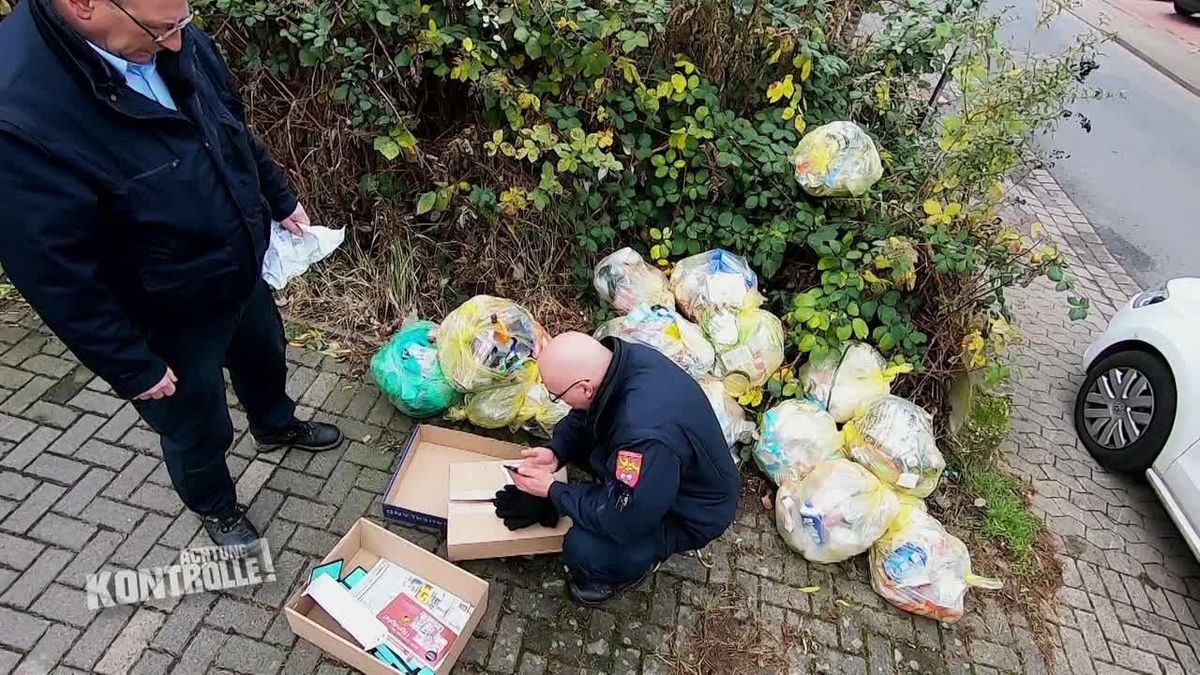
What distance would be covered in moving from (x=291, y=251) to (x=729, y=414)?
2006 mm

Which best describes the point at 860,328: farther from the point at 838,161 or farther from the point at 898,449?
the point at 838,161

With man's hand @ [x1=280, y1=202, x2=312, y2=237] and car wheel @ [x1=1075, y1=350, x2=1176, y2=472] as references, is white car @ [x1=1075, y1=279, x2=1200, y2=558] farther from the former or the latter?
man's hand @ [x1=280, y1=202, x2=312, y2=237]

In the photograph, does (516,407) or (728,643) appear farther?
(516,407)

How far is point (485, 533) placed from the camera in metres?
2.77

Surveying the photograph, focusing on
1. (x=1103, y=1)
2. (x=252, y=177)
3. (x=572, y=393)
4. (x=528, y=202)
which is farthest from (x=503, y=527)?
(x=1103, y=1)

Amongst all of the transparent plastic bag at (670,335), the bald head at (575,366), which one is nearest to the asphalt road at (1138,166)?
the transparent plastic bag at (670,335)

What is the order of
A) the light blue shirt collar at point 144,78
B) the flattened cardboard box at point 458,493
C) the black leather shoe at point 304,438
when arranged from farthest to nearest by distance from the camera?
1. the black leather shoe at point 304,438
2. the flattened cardboard box at point 458,493
3. the light blue shirt collar at point 144,78

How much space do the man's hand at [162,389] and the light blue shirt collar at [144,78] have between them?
2.43 ft

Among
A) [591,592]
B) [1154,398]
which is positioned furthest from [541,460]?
[1154,398]

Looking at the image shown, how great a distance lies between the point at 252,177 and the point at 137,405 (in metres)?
0.78

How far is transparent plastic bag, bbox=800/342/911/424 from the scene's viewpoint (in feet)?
11.5

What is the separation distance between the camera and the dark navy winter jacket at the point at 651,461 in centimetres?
225

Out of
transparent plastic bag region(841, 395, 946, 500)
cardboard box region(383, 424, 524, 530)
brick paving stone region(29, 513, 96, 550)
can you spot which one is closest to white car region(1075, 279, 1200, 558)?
transparent plastic bag region(841, 395, 946, 500)

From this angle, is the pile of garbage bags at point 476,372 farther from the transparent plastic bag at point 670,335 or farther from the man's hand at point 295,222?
the man's hand at point 295,222
